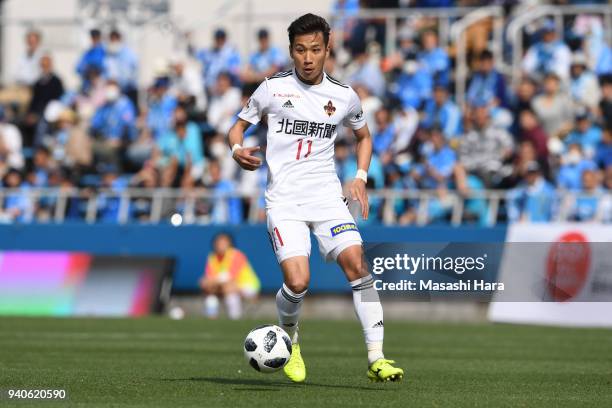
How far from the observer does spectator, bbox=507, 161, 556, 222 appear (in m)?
21.2

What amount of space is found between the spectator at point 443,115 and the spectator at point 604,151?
2.51 meters

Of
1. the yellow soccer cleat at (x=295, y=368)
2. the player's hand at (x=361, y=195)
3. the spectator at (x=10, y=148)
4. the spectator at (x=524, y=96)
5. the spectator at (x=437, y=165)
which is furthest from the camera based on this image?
the spectator at (x=10, y=148)

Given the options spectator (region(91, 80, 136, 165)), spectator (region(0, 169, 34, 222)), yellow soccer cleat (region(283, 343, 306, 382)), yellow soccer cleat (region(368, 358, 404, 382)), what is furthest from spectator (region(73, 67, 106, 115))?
yellow soccer cleat (region(368, 358, 404, 382))

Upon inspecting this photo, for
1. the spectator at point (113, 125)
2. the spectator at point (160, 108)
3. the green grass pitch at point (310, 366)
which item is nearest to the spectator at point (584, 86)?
the green grass pitch at point (310, 366)

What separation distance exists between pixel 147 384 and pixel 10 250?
532 inches

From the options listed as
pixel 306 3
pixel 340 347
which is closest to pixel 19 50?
pixel 306 3

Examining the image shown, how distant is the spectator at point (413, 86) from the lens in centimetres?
2411

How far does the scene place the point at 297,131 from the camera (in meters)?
10.3

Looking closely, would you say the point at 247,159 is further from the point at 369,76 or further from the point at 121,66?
the point at 121,66

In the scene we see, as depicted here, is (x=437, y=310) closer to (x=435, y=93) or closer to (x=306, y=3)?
(x=435, y=93)

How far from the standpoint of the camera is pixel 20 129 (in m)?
26.8

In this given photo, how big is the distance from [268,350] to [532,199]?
12.0 metres

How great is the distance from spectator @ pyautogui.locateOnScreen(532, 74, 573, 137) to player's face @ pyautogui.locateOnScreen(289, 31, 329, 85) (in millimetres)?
13406

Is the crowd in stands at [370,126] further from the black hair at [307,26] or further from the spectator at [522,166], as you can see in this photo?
the black hair at [307,26]
